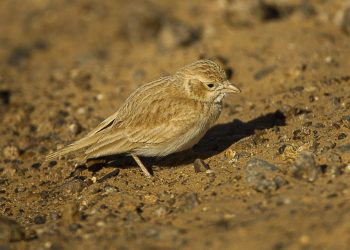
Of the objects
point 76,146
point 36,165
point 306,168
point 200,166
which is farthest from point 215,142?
point 36,165

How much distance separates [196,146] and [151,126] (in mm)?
1204

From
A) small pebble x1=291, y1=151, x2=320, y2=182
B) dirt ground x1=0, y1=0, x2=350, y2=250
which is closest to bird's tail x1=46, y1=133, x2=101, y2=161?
dirt ground x1=0, y1=0, x2=350, y2=250

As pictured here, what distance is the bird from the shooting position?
328 inches

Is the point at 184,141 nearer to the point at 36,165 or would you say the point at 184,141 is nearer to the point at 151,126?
the point at 151,126

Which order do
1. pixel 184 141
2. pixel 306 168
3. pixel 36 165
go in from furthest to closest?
pixel 36 165, pixel 184 141, pixel 306 168

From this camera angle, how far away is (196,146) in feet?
30.8

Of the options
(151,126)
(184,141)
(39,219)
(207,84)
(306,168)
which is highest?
(207,84)

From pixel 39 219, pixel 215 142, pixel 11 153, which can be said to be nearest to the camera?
pixel 39 219

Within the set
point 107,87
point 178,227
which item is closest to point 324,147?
point 178,227

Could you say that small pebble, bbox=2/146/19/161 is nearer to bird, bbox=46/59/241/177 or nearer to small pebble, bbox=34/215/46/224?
bird, bbox=46/59/241/177

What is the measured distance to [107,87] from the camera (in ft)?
41.7

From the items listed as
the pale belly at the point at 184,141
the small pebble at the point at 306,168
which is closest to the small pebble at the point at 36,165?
the pale belly at the point at 184,141

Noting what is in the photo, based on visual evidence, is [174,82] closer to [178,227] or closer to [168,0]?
[178,227]

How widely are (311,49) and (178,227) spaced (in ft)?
21.5
